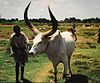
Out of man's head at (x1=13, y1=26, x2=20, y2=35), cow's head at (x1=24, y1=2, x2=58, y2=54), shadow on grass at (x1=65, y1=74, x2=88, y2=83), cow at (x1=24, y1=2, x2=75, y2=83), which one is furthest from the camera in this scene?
shadow on grass at (x1=65, y1=74, x2=88, y2=83)

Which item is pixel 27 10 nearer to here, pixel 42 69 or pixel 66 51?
pixel 66 51

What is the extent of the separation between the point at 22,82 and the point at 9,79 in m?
0.88

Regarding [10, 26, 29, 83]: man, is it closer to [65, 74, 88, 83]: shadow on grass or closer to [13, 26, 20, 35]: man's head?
[13, 26, 20, 35]: man's head

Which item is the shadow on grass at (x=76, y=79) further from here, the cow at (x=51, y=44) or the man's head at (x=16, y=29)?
the man's head at (x=16, y=29)

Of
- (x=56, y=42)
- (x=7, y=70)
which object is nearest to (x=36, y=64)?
(x=7, y=70)

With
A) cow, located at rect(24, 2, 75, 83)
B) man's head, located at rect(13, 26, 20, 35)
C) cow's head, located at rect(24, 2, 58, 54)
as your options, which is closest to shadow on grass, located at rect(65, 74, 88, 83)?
cow, located at rect(24, 2, 75, 83)

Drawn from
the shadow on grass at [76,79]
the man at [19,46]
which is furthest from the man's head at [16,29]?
the shadow on grass at [76,79]

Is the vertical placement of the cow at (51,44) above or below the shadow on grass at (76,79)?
above

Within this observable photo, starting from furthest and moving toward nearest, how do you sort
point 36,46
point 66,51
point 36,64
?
1. point 36,64
2. point 66,51
3. point 36,46

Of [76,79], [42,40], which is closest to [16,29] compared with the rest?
[42,40]

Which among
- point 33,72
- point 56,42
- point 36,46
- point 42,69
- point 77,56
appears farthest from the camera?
point 77,56

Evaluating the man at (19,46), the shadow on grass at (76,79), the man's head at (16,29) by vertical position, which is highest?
the man's head at (16,29)

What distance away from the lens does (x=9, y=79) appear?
1373 cm

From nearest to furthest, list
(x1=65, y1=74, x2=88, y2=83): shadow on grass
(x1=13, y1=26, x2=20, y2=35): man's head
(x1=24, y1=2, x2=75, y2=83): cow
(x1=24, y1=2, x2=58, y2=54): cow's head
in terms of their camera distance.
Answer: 1. (x1=24, y1=2, x2=58, y2=54): cow's head
2. (x1=24, y1=2, x2=75, y2=83): cow
3. (x1=13, y1=26, x2=20, y2=35): man's head
4. (x1=65, y1=74, x2=88, y2=83): shadow on grass
